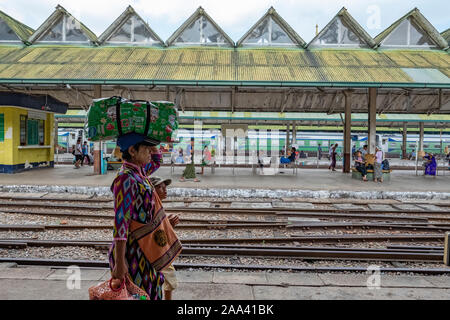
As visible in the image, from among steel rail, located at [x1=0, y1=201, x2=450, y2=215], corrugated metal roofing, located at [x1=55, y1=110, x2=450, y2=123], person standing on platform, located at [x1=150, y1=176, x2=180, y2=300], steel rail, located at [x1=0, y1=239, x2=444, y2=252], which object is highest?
corrugated metal roofing, located at [x1=55, y1=110, x2=450, y2=123]

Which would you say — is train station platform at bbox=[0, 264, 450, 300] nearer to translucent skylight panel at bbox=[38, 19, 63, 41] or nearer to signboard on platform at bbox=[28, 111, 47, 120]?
signboard on platform at bbox=[28, 111, 47, 120]

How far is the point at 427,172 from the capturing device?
1739 centimetres

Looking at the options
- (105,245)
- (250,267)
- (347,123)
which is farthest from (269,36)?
(250,267)

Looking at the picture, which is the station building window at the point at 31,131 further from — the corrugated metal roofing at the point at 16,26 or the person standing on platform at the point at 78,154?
the corrugated metal roofing at the point at 16,26

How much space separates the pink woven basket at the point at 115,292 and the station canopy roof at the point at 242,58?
13119 millimetres

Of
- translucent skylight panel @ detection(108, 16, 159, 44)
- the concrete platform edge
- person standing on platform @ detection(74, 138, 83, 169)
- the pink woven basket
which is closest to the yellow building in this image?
person standing on platform @ detection(74, 138, 83, 169)

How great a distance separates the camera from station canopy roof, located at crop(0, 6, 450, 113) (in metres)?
15.3

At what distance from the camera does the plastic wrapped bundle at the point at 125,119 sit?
7.90 feet

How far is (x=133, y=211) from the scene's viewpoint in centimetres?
224

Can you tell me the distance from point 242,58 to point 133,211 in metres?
15.8

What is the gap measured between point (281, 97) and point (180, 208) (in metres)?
11.3

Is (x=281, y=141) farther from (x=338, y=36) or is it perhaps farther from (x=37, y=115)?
(x=37, y=115)

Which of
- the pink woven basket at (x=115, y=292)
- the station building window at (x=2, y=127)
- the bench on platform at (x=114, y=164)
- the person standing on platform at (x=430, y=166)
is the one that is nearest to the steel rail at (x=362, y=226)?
the pink woven basket at (x=115, y=292)

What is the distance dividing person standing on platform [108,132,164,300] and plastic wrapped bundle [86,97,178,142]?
6 cm
